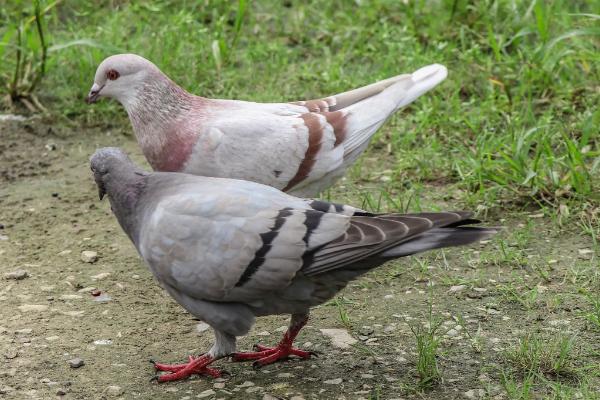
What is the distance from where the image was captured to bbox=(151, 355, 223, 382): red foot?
4.21 m

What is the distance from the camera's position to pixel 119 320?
4734 mm

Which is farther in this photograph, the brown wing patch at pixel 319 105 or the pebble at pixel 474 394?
the brown wing patch at pixel 319 105

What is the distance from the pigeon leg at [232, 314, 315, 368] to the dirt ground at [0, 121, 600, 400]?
1.6 inches

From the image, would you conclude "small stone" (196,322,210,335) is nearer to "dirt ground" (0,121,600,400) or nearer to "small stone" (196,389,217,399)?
"dirt ground" (0,121,600,400)

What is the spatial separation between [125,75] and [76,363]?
1.51 metres

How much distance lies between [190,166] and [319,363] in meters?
1.11

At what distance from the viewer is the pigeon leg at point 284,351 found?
4320 millimetres

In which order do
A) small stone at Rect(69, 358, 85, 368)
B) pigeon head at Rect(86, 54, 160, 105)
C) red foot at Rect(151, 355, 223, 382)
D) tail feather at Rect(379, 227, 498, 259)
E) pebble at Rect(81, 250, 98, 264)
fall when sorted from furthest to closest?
pebble at Rect(81, 250, 98, 264)
pigeon head at Rect(86, 54, 160, 105)
small stone at Rect(69, 358, 85, 368)
red foot at Rect(151, 355, 223, 382)
tail feather at Rect(379, 227, 498, 259)

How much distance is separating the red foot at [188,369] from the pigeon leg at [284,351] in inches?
5.9

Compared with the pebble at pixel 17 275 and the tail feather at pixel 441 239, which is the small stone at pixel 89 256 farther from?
the tail feather at pixel 441 239

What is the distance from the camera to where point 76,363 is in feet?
14.2

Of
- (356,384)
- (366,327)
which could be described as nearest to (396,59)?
(366,327)

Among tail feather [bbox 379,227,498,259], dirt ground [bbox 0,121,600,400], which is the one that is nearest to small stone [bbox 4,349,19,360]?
dirt ground [bbox 0,121,600,400]

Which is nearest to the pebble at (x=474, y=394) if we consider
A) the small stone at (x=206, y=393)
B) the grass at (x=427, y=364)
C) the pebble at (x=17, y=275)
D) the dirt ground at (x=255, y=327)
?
the dirt ground at (x=255, y=327)
